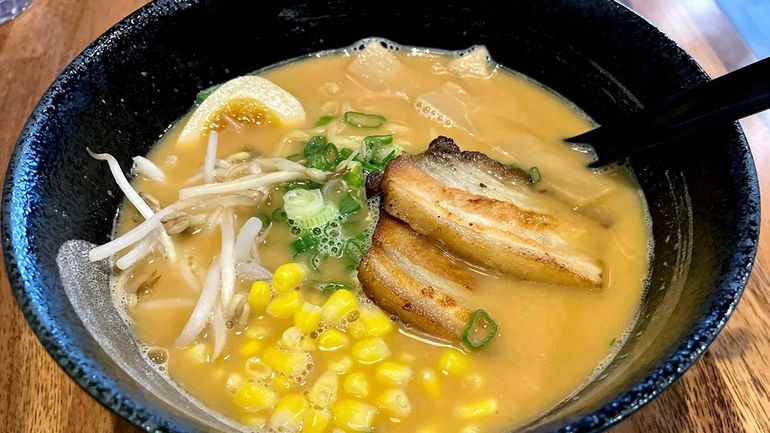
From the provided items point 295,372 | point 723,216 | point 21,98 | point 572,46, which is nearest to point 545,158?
point 572,46

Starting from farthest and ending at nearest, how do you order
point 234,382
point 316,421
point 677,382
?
point 677,382
point 234,382
point 316,421

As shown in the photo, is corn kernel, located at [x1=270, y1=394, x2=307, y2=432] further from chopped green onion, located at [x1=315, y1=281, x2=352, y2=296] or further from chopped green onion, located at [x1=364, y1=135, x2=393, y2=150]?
chopped green onion, located at [x1=364, y1=135, x2=393, y2=150]

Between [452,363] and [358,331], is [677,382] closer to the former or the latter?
[452,363]

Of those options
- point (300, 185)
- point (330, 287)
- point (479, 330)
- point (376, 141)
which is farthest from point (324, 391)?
point (376, 141)

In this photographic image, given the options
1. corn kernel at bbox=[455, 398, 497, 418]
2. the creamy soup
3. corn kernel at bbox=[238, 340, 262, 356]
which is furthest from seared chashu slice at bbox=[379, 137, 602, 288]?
corn kernel at bbox=[238, 340, 262, 356]

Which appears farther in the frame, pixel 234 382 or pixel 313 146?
pixel 313 146

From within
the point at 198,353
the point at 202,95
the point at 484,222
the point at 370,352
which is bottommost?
the point at 198,353

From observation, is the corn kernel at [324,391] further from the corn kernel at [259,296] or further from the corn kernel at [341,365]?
the corn kernel at [259,296]

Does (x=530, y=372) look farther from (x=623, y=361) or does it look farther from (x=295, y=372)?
(x=295, y=372)
